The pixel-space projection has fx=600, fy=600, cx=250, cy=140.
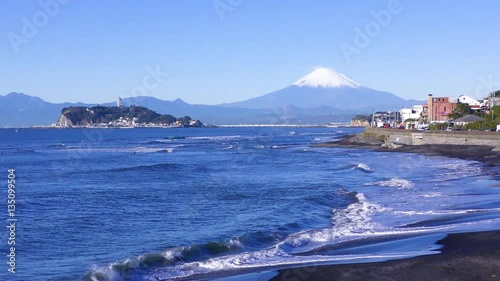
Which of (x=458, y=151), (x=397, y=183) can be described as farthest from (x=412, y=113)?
(x=397, y=183)

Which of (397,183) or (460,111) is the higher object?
(460,111)

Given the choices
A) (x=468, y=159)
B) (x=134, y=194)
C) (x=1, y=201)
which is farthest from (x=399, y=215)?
(x=468, y=159)

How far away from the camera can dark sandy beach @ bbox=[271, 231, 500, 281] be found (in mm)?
10055

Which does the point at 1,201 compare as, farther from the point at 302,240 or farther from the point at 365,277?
the point at 365,277

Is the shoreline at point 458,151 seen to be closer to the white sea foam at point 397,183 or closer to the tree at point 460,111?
the white sea foam at point 397,183

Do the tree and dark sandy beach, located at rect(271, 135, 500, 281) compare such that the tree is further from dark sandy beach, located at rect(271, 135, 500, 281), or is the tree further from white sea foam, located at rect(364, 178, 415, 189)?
dark sandy beach, located at rect(271, 135, 500, 281)

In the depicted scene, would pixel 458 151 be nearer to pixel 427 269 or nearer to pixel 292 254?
pixel 292 254

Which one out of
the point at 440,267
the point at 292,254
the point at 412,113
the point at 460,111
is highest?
the point at 460,111

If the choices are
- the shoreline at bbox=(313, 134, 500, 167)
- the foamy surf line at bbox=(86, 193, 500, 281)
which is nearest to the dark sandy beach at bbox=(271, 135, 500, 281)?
the foamy surf line at bbox=(86, 193, 500, 281)

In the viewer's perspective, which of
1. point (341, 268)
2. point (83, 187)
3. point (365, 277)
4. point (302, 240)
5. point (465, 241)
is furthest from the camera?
point (83, 187)

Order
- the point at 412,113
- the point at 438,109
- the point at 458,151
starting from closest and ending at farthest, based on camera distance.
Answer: the point at 458,151, the point at 438,109, the point at 412,113

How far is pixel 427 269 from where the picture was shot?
10531mm

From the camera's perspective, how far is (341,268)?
11.1m

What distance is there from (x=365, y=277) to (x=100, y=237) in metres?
7.80
